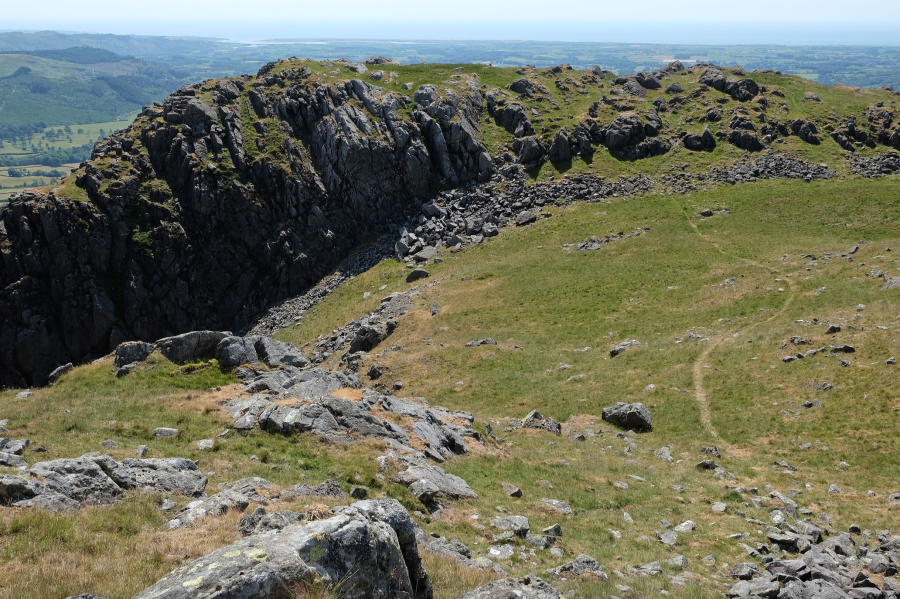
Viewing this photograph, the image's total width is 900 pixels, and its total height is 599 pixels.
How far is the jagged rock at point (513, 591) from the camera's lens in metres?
11.9

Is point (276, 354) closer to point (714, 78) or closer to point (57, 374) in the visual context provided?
point (57, 374)

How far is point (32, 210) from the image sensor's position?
75.9 metres

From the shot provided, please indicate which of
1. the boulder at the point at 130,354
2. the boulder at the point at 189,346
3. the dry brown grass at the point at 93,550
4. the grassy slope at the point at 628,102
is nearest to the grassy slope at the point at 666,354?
the dry brown grass at the point at 93,550

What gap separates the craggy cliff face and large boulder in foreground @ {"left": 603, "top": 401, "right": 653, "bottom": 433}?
60.1m

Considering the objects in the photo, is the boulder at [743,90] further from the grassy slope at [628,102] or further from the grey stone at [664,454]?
the grey stone at [664,454]

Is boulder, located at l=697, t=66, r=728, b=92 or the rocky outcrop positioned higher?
boulder, located at l=697, t=66, r=728, b=92

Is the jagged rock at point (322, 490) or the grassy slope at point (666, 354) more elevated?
the jagged rock at point (322, 490)

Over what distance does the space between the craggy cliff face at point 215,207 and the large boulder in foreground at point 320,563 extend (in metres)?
76.0

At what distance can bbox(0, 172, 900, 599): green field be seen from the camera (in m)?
16.2

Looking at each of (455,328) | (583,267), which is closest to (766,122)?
(583,267)

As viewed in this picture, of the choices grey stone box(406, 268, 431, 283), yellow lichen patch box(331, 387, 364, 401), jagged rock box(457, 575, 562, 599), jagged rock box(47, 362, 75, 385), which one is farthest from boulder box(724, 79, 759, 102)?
jagged rock box(457, 575, 562, 599)

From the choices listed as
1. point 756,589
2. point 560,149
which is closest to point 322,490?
point 756,589

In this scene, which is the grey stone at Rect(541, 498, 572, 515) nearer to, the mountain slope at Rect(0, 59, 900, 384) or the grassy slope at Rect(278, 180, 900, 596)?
the grassy slope at Rect(278, 180, 900, 596)

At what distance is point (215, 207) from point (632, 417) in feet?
242
